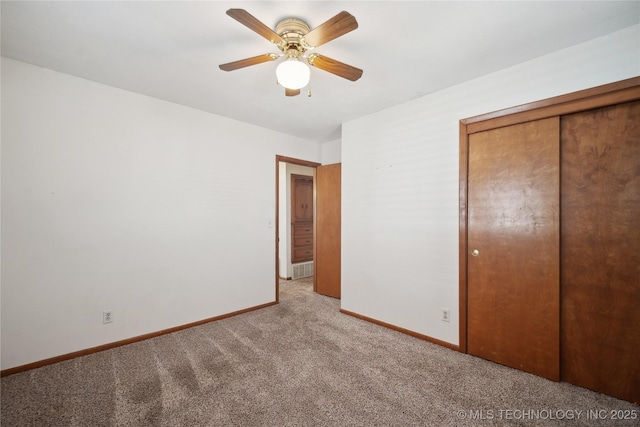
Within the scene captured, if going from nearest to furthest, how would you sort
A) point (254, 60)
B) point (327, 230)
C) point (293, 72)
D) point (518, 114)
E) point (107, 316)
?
point (293, 72), point (254, 60), point (518, 114), point (107, 316), point (327, 230)

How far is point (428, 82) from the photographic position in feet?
8.13

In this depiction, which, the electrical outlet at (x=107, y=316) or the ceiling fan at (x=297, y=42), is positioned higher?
the ceiling fan at (x=297, y=42)

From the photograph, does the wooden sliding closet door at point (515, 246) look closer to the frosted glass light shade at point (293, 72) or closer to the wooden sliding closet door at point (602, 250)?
the wooden sliding closet door at point (602, 250)

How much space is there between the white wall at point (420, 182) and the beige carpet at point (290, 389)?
0.52 m

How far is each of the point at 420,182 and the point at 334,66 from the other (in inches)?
58.4

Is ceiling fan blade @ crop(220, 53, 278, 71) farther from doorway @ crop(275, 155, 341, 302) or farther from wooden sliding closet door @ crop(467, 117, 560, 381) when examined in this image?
doorway @ crop(275, 155, 341, 302)

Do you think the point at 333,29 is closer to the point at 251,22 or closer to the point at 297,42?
the point at 297,42

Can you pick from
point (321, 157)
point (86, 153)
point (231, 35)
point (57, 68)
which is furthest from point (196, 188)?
point (321, 157)

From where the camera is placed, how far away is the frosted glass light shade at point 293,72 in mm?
1657

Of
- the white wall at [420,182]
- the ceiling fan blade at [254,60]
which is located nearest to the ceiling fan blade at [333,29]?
the ceiling fan blade at [254,60]

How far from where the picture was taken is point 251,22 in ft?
4.72

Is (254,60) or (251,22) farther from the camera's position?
(254,60)

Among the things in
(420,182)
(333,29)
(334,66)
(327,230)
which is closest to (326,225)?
(327,230)

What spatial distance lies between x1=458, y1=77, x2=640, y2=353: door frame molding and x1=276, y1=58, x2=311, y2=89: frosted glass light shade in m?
1.62
